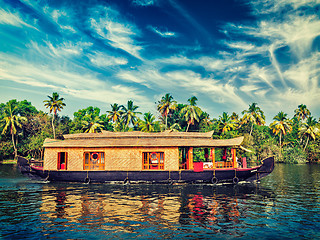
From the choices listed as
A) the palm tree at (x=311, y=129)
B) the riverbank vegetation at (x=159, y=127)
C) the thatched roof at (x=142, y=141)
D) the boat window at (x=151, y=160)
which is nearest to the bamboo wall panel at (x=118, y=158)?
the thatched roof at (x=142, y=141)

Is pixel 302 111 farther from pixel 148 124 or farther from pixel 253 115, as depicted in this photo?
pixel 148 124

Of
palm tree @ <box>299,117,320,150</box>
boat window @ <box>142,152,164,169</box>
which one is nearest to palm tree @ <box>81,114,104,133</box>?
boat window @ <box>142,152,164,169</box>

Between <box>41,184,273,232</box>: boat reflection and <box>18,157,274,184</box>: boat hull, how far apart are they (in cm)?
56

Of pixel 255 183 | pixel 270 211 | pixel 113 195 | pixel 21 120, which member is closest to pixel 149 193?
pixel 113 195

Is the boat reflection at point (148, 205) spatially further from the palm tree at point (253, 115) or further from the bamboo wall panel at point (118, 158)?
the palm tree at point (253, 115)

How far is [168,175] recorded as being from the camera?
15.8 meters

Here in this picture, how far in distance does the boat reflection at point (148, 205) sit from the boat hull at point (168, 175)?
0.56 meters

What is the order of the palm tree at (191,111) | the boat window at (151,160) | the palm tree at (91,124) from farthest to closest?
the palm tree at (191,111) → the palm tree at (91,124) → the boat window at (151,160)

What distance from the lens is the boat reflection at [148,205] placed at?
825 cm

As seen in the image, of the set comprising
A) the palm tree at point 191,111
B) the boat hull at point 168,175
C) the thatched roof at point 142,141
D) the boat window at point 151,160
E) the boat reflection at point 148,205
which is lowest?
the boat reflection at point 148,205

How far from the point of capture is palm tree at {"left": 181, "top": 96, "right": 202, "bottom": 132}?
41156mm

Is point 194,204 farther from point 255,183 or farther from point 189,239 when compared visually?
point 255,183

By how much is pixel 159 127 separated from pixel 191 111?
Answer: 291 inches

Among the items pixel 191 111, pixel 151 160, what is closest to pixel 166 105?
pixel 191 111
